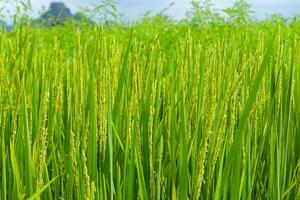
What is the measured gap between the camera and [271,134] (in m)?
1.40

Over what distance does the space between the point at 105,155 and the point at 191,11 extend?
4.69 metres

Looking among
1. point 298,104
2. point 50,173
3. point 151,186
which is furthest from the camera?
point 298,104

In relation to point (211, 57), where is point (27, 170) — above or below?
below

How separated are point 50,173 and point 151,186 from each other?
40cm

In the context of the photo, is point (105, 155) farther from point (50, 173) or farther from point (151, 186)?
point (50, 173)

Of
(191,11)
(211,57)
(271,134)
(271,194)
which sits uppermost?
(191,11)

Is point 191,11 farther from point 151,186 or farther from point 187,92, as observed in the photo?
point 151,186

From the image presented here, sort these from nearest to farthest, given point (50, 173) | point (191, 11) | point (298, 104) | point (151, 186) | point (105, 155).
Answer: point (151, 186)
point (105, 155)
point (50, 173)
point (298, 104)
point (191, 11)

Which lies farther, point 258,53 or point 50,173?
point 50,173

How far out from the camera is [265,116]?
1604 millimetres

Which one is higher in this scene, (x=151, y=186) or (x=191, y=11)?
(x=191, y=11)

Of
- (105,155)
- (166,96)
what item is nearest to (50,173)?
(105,155)

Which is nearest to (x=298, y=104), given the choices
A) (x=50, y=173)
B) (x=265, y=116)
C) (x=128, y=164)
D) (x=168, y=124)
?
(x=265, y=116)

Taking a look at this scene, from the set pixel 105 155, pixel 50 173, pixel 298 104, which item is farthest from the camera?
pixel 298 104
